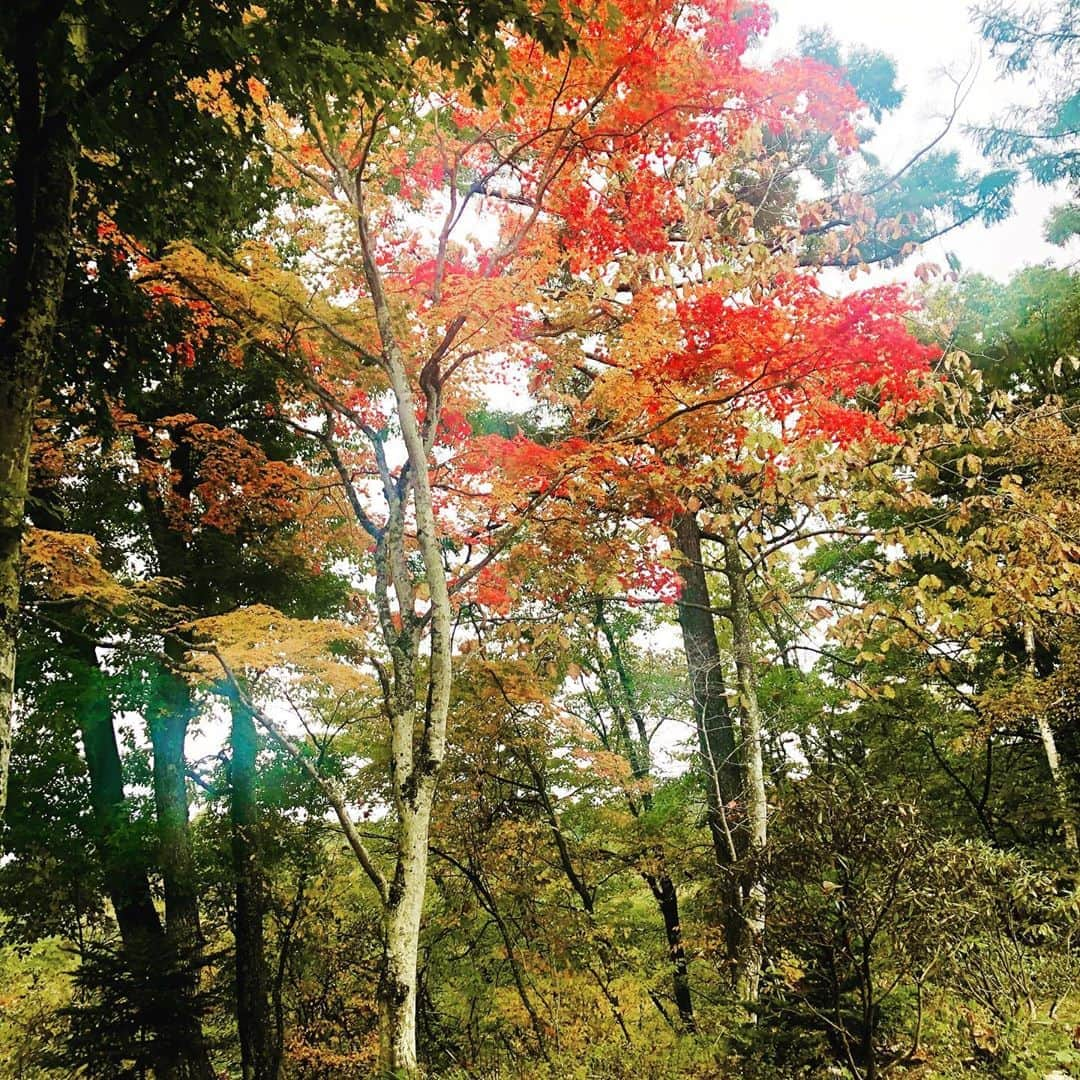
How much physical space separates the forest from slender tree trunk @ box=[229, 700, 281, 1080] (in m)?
0.05

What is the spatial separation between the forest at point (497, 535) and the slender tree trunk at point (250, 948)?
5 cm

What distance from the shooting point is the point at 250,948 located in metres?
8.76

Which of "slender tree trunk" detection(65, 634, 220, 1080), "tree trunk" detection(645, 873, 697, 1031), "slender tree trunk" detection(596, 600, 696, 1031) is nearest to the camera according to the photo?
"slender tree trunk" detection(65, 634, 220, 1080)

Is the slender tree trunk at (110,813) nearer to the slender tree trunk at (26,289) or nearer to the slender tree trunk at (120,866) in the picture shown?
the slender tree trunk at (120,866)

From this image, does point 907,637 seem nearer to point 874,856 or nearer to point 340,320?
point 874,856

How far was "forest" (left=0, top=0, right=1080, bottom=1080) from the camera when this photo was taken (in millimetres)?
4016

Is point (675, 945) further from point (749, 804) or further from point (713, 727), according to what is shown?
point (749, 804)

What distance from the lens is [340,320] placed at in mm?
6562

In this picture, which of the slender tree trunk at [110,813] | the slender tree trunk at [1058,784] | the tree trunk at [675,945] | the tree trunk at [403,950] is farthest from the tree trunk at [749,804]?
the slender tree trunk at [110,813]

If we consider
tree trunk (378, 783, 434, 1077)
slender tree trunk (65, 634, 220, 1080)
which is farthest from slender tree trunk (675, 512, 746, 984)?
slender tree trunk (65, 634, 220, 1080)

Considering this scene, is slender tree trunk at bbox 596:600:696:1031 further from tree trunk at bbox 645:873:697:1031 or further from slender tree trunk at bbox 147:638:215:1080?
slender tree trunk at bbox 147:638:215:1080

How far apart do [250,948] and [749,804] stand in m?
6.71

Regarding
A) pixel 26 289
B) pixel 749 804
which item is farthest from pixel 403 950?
pixel 26 289

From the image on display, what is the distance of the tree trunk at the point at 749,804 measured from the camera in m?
4.83
